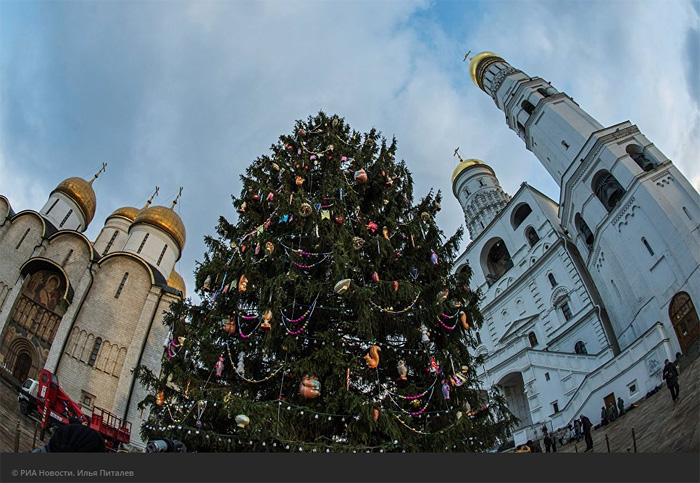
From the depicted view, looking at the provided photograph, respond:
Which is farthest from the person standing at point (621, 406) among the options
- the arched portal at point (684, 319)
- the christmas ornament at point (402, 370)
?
the christmas ornament at point (402, 370)

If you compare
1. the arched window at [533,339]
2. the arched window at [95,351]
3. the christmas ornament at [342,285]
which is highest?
the arched window at [533,339]

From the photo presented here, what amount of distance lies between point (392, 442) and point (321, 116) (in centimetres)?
800

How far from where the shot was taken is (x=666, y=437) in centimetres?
761

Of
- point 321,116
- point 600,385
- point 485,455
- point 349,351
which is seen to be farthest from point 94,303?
point 600,385

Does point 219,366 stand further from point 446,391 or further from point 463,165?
point 463,165

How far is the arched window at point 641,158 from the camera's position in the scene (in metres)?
21.5

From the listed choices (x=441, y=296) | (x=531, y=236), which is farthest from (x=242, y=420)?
(x=531, y=236)

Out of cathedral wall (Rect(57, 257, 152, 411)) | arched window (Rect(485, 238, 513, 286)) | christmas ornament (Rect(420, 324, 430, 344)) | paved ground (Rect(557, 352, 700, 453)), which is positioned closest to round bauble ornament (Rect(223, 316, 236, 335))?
christmas ornament (Rect(420, 324, 430, 344))

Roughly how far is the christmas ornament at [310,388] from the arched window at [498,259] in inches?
1289

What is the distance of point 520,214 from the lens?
35812 millimetres

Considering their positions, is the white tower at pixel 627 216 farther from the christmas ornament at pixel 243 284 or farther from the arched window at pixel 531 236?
the christmas ornament at pixel 243 284

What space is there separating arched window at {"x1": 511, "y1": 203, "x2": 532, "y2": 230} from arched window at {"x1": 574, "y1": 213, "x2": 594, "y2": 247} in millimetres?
8783

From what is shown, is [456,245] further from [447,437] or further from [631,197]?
[631,197]

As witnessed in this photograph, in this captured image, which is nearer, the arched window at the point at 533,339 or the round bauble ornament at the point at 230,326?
the round bauble ornament at the point at 230,326
